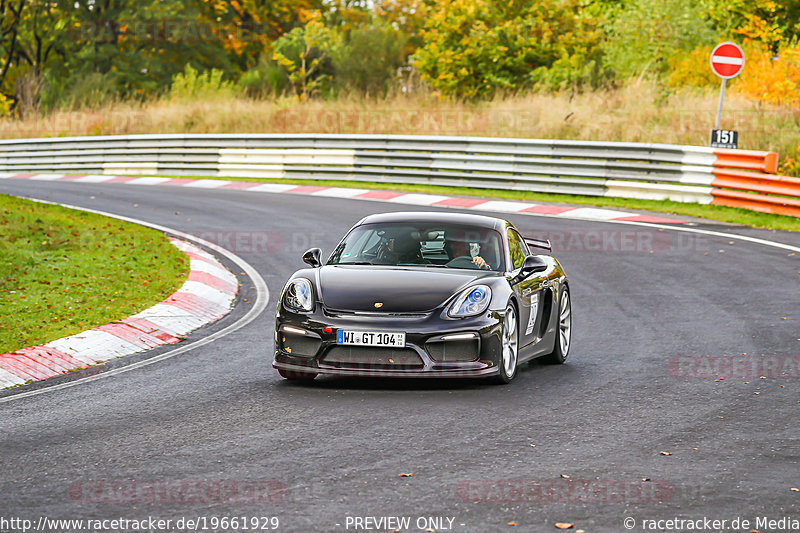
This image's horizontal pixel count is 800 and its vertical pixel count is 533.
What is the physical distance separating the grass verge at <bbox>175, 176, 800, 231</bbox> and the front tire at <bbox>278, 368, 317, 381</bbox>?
1191 cm

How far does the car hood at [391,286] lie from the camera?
808 cm

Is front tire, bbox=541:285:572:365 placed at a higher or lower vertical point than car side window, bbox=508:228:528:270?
lower

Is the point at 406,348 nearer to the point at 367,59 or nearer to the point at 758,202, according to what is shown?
the point at 758,202

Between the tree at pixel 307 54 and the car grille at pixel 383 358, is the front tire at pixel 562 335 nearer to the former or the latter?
the car grille at pixel 383 358

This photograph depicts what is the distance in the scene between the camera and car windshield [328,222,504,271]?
9.09 meters

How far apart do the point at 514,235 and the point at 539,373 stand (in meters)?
1.40

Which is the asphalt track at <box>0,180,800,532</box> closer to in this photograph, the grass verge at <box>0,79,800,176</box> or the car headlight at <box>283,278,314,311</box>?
the car headlight at <box>283,278,314,311</box>

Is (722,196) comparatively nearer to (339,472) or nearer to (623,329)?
(623,329)

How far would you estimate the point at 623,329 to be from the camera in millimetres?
10695

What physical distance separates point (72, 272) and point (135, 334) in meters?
3.12

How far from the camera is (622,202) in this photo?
21.7m

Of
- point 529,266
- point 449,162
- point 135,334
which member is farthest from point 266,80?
point 529,266

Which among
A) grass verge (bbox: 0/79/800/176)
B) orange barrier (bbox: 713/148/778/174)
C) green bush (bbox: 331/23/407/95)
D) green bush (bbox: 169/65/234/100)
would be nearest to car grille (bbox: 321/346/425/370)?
orange barrier (bbox: 713/148/778/174)

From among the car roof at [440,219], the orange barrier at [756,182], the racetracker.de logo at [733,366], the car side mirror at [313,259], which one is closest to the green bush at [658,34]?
the orange barrier at [756,182]
